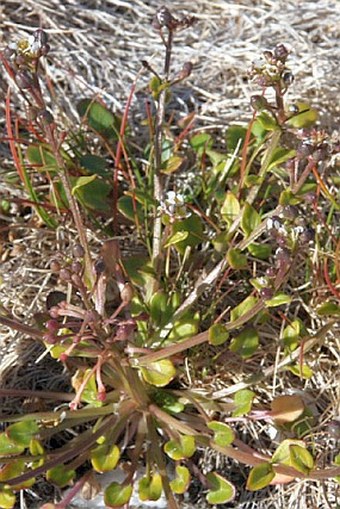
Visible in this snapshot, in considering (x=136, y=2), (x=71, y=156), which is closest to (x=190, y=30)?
(x=136, y=2)

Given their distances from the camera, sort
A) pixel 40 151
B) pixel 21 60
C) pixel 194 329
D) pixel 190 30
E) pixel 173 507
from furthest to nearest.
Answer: pixel 190 30, pixel 40 151, pixel 194 329, pixel 173 507, pixel 21 60

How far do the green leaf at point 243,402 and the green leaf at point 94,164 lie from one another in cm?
72

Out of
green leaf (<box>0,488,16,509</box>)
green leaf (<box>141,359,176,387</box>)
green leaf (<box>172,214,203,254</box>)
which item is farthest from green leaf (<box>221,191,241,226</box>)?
green leaf (<box>0,488,16,509</box>)

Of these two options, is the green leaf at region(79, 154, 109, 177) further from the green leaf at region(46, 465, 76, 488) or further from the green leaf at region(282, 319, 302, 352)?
the green leaf at region(46, 465, 76, 488)

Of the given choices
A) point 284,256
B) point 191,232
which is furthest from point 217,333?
point 191,232

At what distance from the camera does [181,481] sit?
1.82 meters

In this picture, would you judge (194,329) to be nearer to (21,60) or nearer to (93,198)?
(93,198)

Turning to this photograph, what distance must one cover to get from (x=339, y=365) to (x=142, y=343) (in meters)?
0.50

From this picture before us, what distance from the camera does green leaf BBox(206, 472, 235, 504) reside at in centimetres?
182

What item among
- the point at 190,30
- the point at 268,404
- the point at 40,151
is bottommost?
the point at 268,404

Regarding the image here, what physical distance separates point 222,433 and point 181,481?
140 mm

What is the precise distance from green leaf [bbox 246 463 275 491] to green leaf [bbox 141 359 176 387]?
0.28 metres

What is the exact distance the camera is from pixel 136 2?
2744 mm

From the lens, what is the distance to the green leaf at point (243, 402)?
1866 mm
